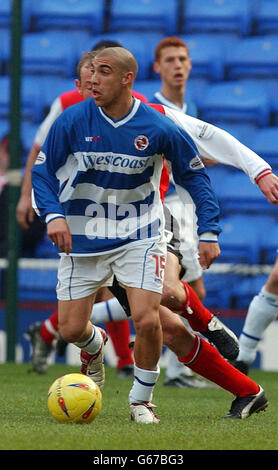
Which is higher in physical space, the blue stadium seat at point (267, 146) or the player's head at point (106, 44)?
the player's head at point (106, 44)

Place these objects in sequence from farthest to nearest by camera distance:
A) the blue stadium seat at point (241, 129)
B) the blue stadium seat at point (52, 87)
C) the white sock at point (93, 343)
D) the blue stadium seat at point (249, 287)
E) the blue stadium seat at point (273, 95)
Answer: the blue stadium seat at point (52, 87) < the blue stadium seat at point (273, 95) < the blue stadium seat at point (241, 129) < the blue stadium seat at point (249, 287) < the white sock at point (93, 343)

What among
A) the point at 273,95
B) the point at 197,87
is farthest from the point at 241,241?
the point at 197,87

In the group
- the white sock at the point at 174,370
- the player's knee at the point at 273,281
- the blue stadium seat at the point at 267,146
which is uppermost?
the player's knee at the point at 273,281

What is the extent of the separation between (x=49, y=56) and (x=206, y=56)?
177cm

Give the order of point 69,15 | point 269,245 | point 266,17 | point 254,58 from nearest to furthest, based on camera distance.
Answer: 1. point 269,245
2. point 254,58
3. point 266,17
4. point 69,15

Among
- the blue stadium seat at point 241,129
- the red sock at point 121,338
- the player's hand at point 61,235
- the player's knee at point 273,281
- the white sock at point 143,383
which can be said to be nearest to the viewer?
the player's hand at point 61,235

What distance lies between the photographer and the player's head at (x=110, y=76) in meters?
4.54

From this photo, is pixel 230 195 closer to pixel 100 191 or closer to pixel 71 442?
pixel 100 191

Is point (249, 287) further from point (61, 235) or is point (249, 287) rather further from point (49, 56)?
point (61, 235)

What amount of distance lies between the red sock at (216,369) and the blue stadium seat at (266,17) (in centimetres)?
713

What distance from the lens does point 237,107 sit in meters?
10.7

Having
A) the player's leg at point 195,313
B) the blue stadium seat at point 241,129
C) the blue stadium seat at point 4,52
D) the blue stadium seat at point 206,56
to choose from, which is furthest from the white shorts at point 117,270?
the blue stadium seat at point 4,52

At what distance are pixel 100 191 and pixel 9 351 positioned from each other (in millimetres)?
4249

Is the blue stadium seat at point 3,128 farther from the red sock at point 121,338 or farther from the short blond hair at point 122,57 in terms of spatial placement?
the short blond hair at point 122,57
